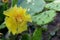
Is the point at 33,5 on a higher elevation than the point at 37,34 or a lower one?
higher

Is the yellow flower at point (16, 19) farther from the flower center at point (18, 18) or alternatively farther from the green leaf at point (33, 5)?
the green leaf at point (33, 5)

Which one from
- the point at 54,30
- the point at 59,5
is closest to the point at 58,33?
the point at 54,30

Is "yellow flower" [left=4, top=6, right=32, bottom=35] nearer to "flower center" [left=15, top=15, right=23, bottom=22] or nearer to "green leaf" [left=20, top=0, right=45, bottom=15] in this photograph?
"flower center" [left=15, top=15, right=23, bottom=22]

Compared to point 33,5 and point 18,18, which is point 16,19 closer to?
point 18,18

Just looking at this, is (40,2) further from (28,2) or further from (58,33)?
(58,33)

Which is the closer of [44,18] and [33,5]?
[44,18]

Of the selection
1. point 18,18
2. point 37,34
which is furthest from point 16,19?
point 37,34

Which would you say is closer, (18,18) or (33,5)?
(18,18)

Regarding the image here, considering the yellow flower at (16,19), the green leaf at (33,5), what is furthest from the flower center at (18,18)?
the green leaf at (33,5)
